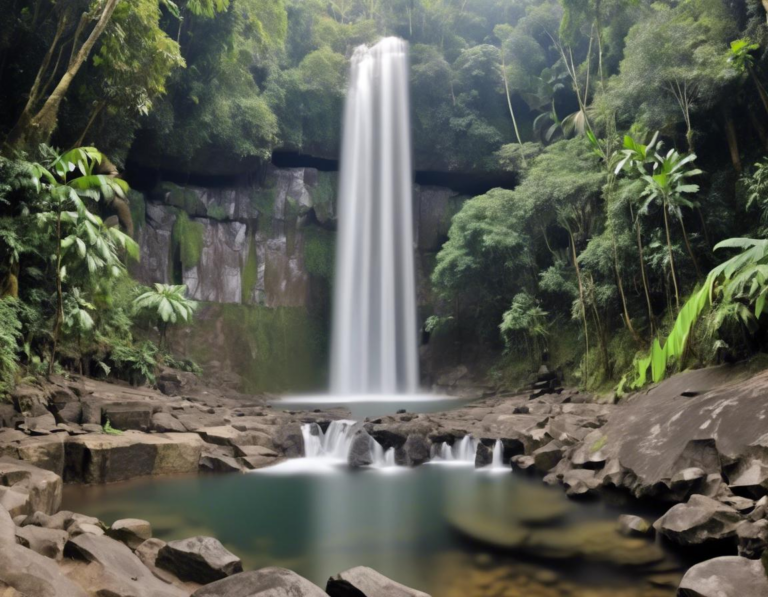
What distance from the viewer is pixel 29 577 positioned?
2818 millimetres

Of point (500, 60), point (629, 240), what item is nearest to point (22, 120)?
point (629, 240)

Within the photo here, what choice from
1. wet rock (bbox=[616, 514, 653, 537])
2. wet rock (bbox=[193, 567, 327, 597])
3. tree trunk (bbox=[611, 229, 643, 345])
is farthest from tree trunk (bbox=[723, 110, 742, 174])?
wet rock (bbox=[193, 567, 327, 597])

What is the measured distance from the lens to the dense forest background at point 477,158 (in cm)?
1111

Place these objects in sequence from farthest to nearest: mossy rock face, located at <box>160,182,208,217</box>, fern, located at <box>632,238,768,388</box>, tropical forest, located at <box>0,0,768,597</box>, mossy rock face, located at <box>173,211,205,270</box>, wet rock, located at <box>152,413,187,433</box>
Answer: mossy rock face, located at <box>160,182,208,217</box> < mossy rock face, located at <box>173,211,205,270</box> < wet rock, located at <box>152,413,187,433</box> < fern, located at <box>632,238,768,388</box> < tropical forest, located at <box>0,0,768,597</box>

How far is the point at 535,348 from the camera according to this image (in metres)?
17.7

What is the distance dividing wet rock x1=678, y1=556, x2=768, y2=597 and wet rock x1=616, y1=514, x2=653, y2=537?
64.5 inches

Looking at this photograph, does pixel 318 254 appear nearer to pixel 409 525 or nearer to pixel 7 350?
pixel 7 350

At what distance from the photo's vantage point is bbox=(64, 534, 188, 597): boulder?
10.9ft

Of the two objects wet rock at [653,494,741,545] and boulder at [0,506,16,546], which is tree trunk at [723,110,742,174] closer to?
wet rock at [653,494,741,545]

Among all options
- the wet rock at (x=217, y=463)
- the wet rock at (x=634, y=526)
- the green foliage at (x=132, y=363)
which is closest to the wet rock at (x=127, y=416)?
the wet rock at (x=217, y=463)

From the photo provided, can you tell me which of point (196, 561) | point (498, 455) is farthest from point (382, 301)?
point (196, 561)

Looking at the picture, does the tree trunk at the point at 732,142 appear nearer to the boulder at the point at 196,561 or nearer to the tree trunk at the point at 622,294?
the tree trunk at the point at 622,294

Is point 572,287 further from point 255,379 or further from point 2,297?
point 2,297

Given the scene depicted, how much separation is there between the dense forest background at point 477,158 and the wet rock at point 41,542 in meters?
5.42
